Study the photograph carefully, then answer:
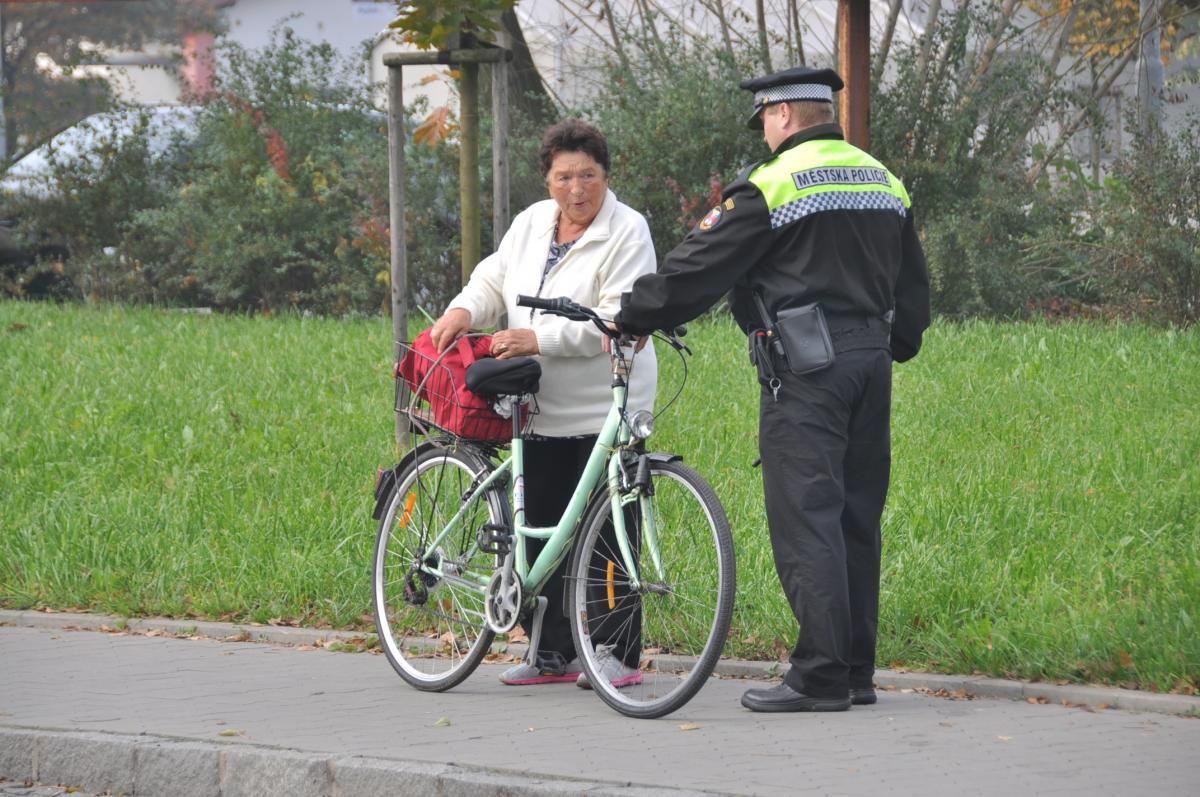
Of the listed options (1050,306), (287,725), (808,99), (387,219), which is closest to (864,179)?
(808,99)

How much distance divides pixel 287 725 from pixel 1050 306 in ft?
38.4

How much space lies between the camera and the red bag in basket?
18.9 ft

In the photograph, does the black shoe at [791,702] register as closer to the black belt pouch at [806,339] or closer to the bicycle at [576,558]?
the bicycle at [576,558]

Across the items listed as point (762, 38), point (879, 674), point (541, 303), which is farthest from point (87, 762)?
point (762, 38)

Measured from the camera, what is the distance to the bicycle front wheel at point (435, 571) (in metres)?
5.91

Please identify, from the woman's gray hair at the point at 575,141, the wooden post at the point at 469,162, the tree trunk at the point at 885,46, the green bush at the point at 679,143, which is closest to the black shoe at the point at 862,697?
the woman's gray hair at the point at 575,141

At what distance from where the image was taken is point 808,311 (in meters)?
5.25

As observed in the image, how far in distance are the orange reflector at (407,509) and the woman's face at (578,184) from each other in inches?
47.4

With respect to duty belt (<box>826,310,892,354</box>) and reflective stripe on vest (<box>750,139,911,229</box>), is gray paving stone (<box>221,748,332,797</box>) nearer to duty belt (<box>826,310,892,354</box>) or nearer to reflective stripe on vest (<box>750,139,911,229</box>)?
duty belt (<box>826,310,892,354</box>)

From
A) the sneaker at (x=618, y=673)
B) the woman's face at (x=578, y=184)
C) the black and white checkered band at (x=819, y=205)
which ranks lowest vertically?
the sneaker at (x=618, y=673)

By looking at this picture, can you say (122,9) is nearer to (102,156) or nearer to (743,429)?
(102,156)

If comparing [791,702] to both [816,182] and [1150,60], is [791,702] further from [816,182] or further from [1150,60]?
[1150,60]

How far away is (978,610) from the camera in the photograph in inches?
248

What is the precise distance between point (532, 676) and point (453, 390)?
1.09 metres
